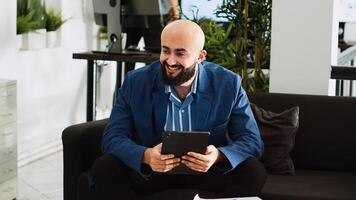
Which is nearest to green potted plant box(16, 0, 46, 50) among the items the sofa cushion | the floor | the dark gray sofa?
the floor

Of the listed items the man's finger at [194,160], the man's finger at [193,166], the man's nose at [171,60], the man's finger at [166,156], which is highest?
the man's nose at [171,60]

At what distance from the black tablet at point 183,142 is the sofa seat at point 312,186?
46 cm

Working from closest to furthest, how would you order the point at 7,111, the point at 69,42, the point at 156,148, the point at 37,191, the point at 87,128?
the point at 156,148 → the point at 87,128 → the point at 7,111 → the point at 37,191 → the point at 69,42

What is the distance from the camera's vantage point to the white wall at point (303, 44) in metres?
3.82

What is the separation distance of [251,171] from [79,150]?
839mm

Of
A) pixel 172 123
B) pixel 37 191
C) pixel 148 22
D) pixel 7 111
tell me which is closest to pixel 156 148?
pixel 172 123

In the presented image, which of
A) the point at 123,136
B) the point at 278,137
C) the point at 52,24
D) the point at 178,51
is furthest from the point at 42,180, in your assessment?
the point at 178,51

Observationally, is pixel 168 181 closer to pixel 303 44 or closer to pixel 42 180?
pixel 303 44

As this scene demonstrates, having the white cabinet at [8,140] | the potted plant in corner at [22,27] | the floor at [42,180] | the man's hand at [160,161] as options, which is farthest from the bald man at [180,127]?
the potted plant in corner at [22,27]

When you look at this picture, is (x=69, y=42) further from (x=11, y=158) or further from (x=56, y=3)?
(x=11, y=158)

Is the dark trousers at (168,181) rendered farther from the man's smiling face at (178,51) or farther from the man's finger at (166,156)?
Result: the man's smiling face at (178,51)

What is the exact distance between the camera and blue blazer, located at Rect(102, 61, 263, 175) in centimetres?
309

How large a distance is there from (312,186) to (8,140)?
6.43ft

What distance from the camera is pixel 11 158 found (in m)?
4.22
